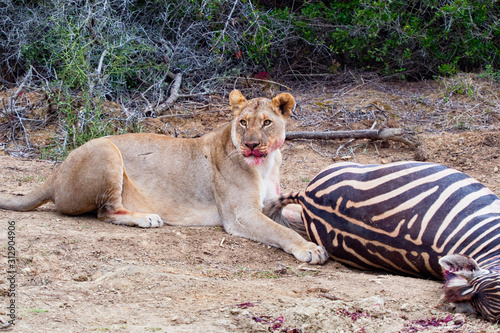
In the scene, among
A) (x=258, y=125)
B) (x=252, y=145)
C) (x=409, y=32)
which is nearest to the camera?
(x=252, y=145)

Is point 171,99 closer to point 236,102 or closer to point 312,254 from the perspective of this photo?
point 236,102

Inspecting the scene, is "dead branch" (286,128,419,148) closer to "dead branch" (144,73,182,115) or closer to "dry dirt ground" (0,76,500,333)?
"dry dirt ground" (0,76,500,333)

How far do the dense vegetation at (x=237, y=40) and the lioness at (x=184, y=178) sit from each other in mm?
3357

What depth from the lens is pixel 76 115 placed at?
839 cm

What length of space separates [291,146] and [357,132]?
3.40 feet

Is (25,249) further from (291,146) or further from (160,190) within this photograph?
(291,146)

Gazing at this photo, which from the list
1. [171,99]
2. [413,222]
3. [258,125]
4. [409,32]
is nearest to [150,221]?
[258,125]

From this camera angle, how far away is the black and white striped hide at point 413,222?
3363mm

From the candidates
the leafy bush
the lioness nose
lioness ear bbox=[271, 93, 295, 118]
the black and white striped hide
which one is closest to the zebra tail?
the lioness nose

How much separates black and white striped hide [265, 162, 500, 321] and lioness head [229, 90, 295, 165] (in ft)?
3.39

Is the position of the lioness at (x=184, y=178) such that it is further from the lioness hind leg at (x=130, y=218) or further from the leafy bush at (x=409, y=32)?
the leafy bush at (x=409, y=32)

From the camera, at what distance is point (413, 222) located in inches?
152

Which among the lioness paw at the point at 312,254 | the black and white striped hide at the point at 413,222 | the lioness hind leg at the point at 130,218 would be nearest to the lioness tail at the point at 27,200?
the lioness hind leg at the point at 130,218

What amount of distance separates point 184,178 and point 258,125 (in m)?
1.03
